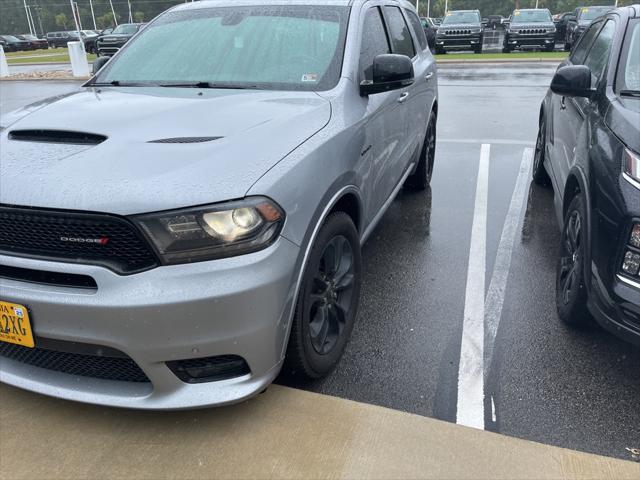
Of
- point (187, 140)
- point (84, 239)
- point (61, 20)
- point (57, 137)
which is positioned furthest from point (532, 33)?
point (61, 20)

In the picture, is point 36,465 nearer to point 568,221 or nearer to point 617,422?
point 617,422

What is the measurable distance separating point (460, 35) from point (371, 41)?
2044cm

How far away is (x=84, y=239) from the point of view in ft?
6.88

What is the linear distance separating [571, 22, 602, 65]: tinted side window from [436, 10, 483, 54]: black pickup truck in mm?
18334

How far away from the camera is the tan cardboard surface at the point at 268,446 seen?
7.27ft

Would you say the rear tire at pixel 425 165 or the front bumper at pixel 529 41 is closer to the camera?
the rear tire at pixel 425 165

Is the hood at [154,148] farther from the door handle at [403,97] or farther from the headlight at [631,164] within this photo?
the headlight at [631,164]

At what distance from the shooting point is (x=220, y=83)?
3.28 m

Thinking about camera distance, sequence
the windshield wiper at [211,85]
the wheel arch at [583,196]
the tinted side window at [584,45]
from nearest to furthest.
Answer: the wheel arch at [583,196] < the windshield wiper at [211,85] < the tinted side window at [584,45]

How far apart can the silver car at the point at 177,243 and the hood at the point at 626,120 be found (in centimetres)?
130

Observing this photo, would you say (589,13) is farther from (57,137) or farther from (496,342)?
(57,137)

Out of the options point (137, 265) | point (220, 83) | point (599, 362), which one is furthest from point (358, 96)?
point (599, 362)

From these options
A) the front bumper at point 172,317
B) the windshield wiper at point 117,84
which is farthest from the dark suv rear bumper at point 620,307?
the windshield wiper at point 117,84

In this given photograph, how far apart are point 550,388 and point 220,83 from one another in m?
2.43
